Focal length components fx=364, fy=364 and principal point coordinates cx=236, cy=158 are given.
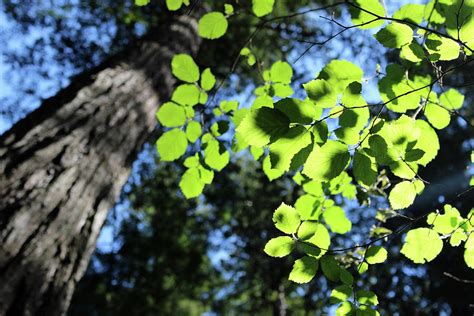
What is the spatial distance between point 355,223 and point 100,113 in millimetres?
5993

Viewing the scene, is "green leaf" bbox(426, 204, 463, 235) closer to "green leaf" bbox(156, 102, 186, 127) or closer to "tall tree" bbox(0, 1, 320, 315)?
"green leaf" bbox(156, 102, 186, 127)

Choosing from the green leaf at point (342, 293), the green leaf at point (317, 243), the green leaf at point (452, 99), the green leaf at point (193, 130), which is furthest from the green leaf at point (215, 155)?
the green leaf at point (452, 99)

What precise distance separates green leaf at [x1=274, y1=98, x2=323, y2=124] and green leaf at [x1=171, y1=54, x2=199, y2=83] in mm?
503

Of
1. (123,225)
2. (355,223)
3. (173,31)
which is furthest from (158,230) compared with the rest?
(173,31)

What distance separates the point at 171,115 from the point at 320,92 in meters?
0.50

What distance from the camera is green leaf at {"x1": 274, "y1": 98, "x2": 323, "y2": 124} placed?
2.15 feet

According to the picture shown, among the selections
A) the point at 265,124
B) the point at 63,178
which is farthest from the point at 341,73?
the point at 63,178

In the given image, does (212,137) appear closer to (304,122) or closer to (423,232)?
(304,122)

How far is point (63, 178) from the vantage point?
138 centimetres

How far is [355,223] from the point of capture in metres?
6.79

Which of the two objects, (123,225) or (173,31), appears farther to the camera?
(123,225)

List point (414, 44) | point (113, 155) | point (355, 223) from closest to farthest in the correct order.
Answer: point (414, 44) < point (113, 155) < point (355, 223)

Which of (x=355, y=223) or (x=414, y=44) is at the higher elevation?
(x=355, y=223)

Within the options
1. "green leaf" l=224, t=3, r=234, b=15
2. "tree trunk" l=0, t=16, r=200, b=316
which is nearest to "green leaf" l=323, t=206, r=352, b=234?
"green leaf" l=224, t=3, r=234, b=15
